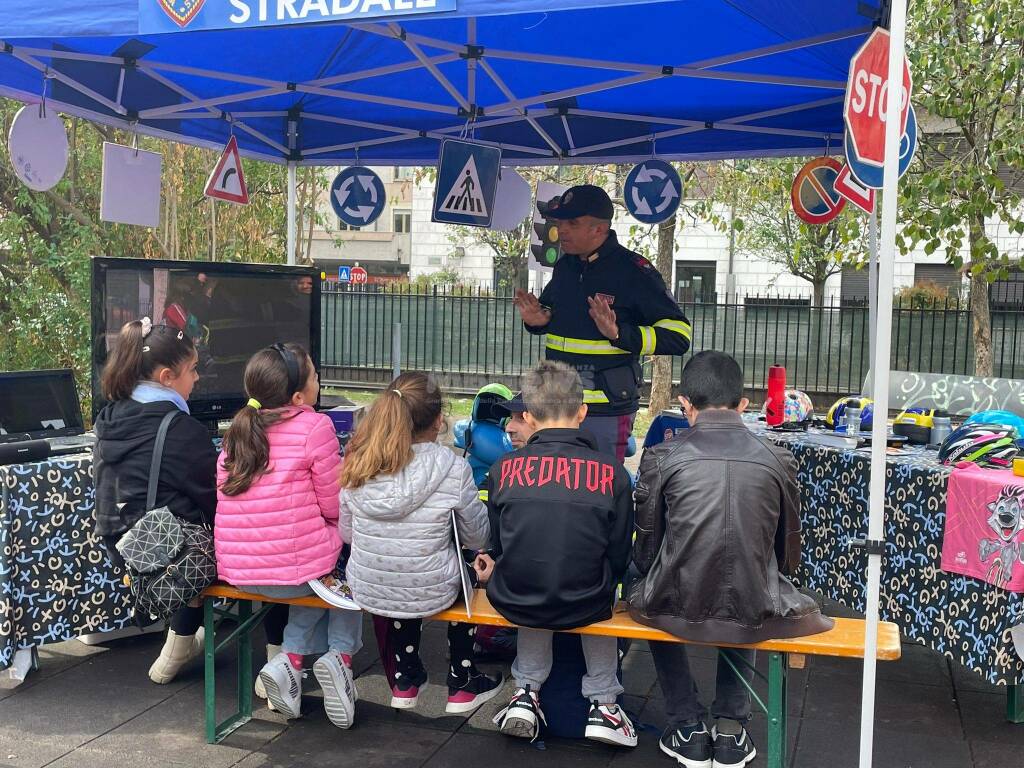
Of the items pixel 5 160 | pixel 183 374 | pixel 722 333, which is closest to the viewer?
pixel 183 374

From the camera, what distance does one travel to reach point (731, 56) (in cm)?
516

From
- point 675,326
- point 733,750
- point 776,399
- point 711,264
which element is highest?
point 711,264

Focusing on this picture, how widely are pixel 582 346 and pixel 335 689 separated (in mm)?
1998

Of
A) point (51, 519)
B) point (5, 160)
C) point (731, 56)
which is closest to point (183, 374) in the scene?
point (51, 519)

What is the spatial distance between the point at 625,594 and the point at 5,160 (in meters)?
8.48

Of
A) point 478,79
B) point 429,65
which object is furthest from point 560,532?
point 478,79

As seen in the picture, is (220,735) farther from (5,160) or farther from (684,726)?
(5,160)

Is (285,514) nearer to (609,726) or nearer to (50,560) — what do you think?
(50,560)

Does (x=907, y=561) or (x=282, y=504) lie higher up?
(x=282, y=504)

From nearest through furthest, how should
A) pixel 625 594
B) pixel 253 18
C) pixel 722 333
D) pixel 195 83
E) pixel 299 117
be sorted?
1. pixel 253 18
2. pixel 625 594
3. pixel 195 83
4. pixel 299 117
5. pixel 722 333

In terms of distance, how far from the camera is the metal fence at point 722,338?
14241 millimetres

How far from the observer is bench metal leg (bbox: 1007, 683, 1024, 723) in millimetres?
4016

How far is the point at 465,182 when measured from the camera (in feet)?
21.3

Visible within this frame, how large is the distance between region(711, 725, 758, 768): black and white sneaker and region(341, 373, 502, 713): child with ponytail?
1087 millimetres
